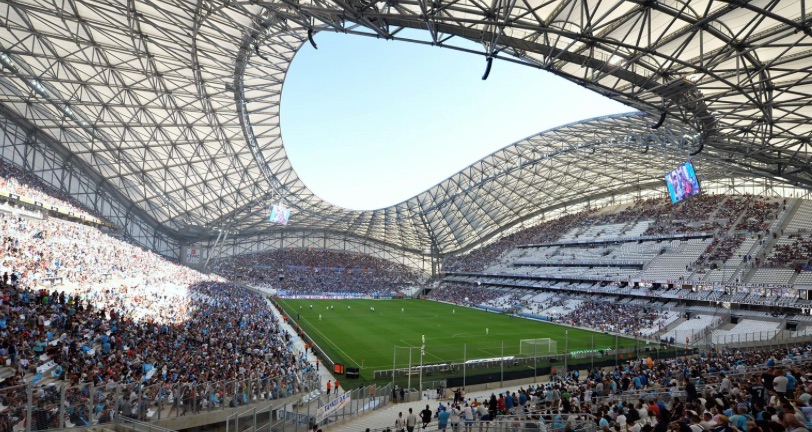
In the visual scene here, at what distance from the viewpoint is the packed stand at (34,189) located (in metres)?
35.4

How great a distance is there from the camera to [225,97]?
109 feet

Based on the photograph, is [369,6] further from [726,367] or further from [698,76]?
[726,367]

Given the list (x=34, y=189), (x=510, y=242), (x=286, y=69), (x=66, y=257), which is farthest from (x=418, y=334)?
(x=510, y=242)

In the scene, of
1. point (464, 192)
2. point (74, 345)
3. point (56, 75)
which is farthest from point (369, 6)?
point (464, 192)

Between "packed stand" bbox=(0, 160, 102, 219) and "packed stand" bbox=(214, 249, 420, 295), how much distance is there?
96.3 ft

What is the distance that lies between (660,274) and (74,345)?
1887 inches

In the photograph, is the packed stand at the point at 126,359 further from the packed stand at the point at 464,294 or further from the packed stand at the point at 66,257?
the packed stand at the point at 464,294

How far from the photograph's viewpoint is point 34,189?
3894 centimetres

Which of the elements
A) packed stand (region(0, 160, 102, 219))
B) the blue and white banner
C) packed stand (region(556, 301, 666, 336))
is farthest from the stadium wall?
the blue and white banner

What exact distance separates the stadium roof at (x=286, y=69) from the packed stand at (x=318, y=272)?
11.8m

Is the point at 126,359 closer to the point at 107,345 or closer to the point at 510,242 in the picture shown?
the point at 107,345

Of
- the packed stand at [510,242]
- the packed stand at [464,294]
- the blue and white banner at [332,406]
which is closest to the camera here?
the blue and white banner at [332,406]

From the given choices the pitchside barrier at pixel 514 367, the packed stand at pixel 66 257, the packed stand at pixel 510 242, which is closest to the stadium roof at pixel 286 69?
the packed stand at pixel 510 242

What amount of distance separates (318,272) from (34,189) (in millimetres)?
47151
